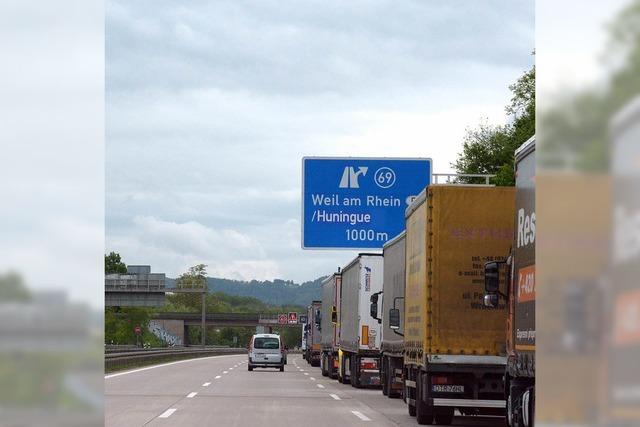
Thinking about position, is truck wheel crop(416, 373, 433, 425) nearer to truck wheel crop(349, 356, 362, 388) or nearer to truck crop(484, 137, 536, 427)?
truck crop(484, 137, 536, 427)

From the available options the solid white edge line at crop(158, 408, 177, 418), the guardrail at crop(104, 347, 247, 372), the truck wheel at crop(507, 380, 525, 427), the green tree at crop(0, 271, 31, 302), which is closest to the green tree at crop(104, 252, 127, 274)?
the guardrail at crop(104, 347, 247, 372)

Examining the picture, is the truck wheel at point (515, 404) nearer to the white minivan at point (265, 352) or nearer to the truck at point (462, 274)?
the truck at point (462, 274)

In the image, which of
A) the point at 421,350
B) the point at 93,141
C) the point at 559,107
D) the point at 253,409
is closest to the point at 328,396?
the point at 253,409

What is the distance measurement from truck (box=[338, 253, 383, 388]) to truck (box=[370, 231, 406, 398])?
3.96 feet

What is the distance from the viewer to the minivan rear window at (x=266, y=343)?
5635cm

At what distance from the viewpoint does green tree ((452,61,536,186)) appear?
2682 inches

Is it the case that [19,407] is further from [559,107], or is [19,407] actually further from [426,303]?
[426,303]

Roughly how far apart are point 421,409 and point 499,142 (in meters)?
55.8

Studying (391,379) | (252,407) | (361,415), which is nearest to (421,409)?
(361,415)

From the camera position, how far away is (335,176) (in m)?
32.1

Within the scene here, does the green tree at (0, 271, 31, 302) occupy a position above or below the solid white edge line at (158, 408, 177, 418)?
above

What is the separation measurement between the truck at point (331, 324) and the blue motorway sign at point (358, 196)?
A: 1024cm

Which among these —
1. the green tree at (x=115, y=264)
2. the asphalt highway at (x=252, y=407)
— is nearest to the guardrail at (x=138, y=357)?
the asphalt highway at (x=252, y=407)

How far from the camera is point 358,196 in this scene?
105ft
